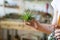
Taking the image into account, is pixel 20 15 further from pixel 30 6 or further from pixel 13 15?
pixel 30 6

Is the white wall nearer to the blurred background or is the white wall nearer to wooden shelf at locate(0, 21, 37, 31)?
the blurred background

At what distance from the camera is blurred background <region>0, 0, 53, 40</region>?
2.34m

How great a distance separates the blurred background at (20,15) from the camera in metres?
2.34

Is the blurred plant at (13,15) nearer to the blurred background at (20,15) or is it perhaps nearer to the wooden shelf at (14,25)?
the blurred background at (20,15)

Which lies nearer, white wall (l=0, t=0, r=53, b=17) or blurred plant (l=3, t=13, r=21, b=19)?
white wall (l=0, t=0, r=53, b=17)

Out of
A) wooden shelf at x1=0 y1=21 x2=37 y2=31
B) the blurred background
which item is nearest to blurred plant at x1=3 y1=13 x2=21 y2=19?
the blurred background

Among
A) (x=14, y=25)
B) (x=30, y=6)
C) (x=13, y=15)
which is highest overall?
(x=30, y=6)

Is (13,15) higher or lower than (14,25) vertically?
higher

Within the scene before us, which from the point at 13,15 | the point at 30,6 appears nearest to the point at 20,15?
the point at 13,15

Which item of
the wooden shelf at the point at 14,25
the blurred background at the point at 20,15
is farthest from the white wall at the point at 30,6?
the wooden shelf at the point at 14,25

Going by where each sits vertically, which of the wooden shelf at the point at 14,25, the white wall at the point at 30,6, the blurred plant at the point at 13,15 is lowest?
the wooden shelf at the point at 14,25

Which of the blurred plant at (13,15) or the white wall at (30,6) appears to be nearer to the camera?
the white wall at (30,6)

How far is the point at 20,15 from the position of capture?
2.45m

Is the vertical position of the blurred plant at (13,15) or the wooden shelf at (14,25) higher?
the blurred plant at (13,15)
